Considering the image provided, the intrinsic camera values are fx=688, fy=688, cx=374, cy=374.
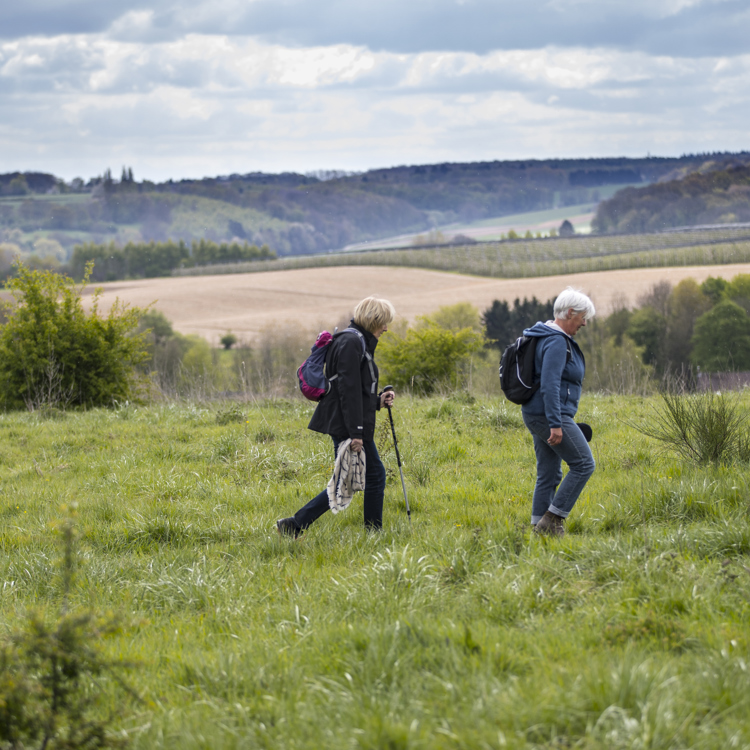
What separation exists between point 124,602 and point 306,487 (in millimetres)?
2821

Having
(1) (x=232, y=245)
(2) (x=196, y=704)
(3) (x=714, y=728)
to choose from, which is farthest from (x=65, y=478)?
(1) (x=232, y=245)

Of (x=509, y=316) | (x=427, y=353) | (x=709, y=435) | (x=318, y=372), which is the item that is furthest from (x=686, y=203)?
(x=318, y=372)

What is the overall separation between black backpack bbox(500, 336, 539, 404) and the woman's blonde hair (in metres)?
0.99

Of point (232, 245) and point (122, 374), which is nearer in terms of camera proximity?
point (122, 374)

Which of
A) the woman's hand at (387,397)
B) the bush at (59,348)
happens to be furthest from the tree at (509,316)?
the woman's hand at (387,397)

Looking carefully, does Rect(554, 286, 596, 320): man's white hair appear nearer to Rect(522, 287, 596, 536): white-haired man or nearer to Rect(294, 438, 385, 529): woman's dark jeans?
Rect(522, 287, 596, 536): white-haired man

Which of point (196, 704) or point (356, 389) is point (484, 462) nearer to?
point (356, 389)

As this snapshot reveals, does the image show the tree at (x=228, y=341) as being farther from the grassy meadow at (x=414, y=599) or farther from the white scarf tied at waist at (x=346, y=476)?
the white scarf tied at waist at (x=346, y=476)

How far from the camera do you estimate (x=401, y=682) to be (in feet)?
9.97

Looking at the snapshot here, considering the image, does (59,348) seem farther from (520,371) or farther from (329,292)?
(329,292)

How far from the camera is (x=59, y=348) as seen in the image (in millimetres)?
16531

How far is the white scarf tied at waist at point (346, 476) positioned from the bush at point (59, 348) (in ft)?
40.8

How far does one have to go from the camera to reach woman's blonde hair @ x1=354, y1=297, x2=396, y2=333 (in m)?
5.51

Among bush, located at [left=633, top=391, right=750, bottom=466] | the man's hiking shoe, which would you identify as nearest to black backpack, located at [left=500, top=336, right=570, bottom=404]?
bush, located at [left=633, top=391, right=750, bottom=466]
